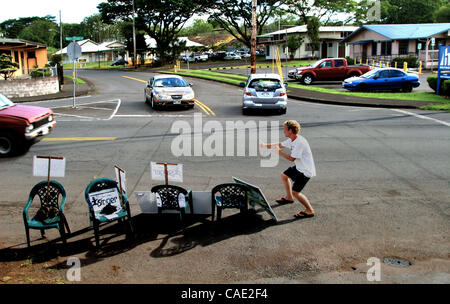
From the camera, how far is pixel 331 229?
23.3 ft

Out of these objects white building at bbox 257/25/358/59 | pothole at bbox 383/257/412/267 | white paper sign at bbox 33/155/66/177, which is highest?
white building at bbox 257/25/358/59

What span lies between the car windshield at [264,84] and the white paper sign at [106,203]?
12595 mm

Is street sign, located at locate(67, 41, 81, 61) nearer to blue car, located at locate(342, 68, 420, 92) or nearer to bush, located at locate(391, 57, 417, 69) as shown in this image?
blue car, located at locate(342, 68, 420, 92)

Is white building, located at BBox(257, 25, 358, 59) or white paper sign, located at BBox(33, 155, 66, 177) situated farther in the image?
white building, located at BBox(257, 25, 358, 59)

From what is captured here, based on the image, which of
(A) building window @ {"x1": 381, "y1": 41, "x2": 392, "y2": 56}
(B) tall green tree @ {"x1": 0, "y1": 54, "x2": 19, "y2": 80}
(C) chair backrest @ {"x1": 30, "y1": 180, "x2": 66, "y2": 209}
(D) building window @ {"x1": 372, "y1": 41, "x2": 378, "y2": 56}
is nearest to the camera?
(C) chair backrest @ {"x1": 30, "y1": 180, "x2": 66, "y2": 209}

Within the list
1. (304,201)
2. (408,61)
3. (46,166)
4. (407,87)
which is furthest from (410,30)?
(46,166)

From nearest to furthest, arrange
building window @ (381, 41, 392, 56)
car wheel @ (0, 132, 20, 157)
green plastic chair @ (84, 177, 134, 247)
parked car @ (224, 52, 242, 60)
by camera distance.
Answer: green plastic chair @ (84, 177, 134, 247) → car wheel @ (0, 132, 20, 157) → building window @ (381, 41, 392, 56) → parked car @ (224, 52, 242, 60)

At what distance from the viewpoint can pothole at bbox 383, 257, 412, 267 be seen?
5.95 meters

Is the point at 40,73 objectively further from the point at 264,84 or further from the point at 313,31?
the point at 313,31

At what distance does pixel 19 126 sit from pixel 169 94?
939 cm

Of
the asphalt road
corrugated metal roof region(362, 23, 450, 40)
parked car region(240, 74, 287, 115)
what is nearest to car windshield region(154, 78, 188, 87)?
parked car region(240, 74, 287, 115)

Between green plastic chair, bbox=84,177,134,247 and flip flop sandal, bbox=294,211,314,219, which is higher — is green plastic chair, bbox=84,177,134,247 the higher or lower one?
the higher one

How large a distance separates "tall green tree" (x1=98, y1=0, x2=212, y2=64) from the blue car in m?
35.6
